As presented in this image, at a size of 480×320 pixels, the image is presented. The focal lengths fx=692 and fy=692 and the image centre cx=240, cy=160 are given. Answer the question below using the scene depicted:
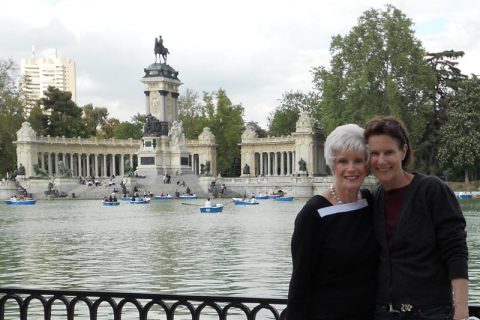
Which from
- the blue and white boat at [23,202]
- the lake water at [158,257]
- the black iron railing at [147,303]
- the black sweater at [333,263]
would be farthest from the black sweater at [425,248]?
the blue and white boat at [23,202]

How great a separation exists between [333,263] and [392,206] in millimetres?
483

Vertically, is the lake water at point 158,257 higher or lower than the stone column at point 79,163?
lower

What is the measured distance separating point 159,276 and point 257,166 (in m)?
75.6

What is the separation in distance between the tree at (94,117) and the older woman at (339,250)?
106 m

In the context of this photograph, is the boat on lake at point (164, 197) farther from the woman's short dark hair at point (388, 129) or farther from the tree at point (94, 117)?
the woman's short dark hair at point (388, 129)

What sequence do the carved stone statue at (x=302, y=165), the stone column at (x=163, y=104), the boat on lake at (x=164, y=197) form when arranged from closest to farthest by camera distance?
the boat on lake at (x=164, y=197), the carved stone statue at (x=302, y=165), the stone column at (x=163, y=104)

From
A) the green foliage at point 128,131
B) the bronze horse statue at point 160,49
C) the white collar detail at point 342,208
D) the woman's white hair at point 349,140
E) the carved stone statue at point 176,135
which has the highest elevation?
the bronze horse statue at point 160,49

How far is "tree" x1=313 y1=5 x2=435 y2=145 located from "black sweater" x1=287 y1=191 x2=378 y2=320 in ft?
180

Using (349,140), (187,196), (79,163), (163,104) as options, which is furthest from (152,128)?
(349,140)

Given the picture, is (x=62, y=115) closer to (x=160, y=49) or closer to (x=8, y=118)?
(x=8, y=118)

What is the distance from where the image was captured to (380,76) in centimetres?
5994

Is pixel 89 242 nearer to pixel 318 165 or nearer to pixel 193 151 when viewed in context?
pixel 318 165

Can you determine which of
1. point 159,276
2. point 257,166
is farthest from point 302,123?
point 159,276

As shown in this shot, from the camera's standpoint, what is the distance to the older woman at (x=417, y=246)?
3836mm
